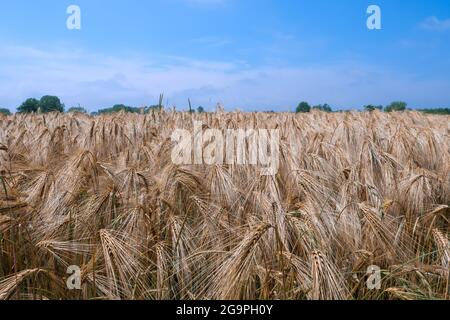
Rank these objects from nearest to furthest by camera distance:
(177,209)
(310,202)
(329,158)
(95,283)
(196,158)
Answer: (95,283) → (310,202) → (177,209) → (196,158) → (329,158)

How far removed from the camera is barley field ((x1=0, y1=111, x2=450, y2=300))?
2031mm

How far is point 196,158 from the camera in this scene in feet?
12.3

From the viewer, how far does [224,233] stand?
249 cm

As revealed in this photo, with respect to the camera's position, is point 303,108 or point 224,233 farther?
point 303,108

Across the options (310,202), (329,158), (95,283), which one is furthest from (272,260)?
(329,158)

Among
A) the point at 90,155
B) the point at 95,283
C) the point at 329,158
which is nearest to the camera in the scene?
the point at 95,283

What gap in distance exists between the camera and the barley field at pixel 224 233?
2.03 m

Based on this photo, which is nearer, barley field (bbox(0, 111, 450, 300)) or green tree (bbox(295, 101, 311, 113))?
barley field (bbox(0, 111, 450, 300))

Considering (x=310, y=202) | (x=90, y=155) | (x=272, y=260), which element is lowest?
(x=272, y=260)

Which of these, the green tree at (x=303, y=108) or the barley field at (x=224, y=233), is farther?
the green tree at (x=303, y=108)
